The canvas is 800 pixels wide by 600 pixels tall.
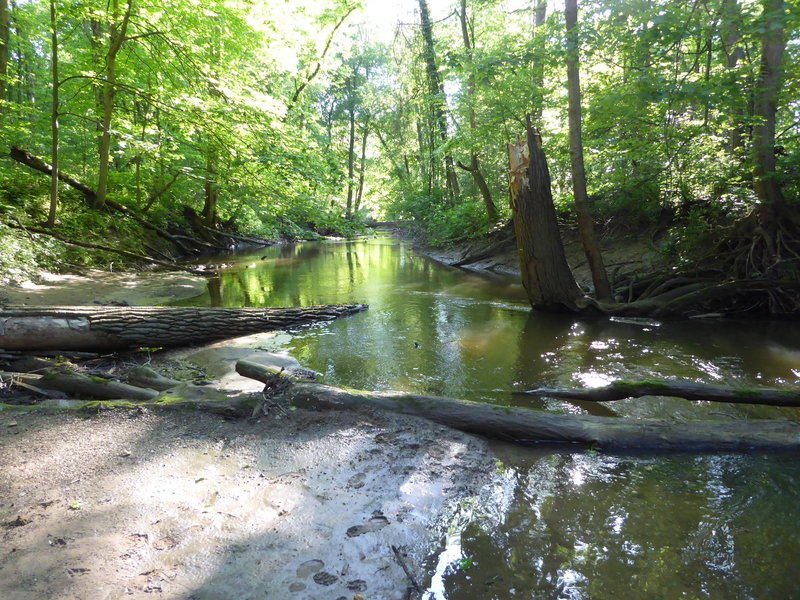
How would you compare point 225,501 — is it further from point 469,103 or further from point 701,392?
point 469,103

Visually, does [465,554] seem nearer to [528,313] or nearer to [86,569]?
[86,569]

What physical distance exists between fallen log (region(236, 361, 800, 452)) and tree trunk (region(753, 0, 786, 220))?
548 centimetres

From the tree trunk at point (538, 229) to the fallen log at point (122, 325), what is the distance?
4.63m

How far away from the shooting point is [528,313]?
895 centimetres

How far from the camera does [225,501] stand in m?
2.64

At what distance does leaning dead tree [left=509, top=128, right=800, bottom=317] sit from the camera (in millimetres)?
8047

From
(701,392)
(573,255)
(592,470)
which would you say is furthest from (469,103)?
(592,470)

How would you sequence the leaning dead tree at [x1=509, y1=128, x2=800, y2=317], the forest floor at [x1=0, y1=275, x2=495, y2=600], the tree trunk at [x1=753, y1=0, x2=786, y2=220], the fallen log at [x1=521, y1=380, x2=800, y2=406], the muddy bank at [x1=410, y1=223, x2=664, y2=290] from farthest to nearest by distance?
1. the muddy bank at [x1=410, y1=223, x2=664, y2=290]
2. the leaning dead tree at [x1=509, y1=128, x2=800, y2=317]
3. the tree trunk at [x1=753, y1=0, x2=786, y2=220]
4. the fallen log at [x1=521, y1=380, x2=800, y2=406]
5. the forest floor at [x1=0, y1=275, x2=495, y2=600]

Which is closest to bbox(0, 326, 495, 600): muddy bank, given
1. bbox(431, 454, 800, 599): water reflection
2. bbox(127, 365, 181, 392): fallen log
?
bbox(431, 454, 800, 599): water reflection

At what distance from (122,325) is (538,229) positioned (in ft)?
22.8

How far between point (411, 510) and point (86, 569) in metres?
1.62

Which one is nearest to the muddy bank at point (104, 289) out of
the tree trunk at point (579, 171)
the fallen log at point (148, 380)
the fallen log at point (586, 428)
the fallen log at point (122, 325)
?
the fallen log at point (122, 325)

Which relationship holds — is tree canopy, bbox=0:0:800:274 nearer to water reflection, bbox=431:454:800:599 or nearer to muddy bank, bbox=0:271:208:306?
muddy bank, bbox=0:271:208:306

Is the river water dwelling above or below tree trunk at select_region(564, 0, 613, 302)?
below
